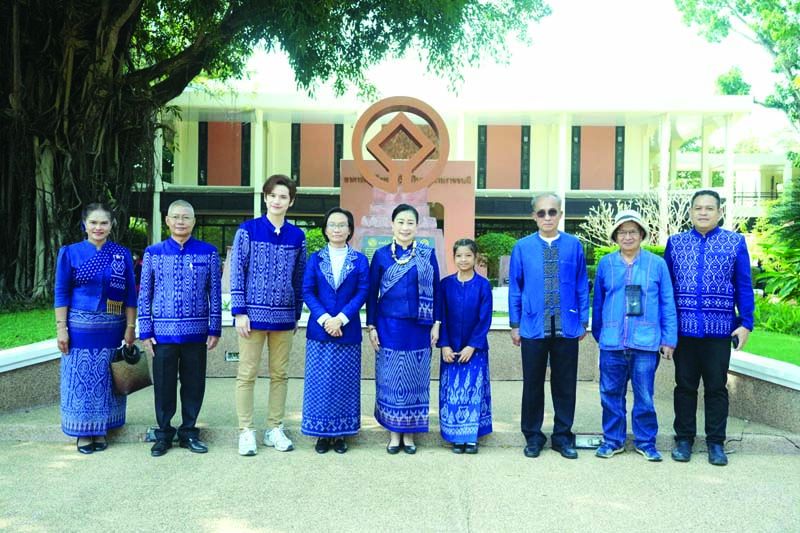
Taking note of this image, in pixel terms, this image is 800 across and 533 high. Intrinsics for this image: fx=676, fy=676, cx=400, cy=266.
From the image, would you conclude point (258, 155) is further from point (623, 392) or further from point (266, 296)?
point (623, 392)

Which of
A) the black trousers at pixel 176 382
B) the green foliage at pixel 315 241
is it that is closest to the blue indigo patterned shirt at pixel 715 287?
the black trousers at pixel 176 382

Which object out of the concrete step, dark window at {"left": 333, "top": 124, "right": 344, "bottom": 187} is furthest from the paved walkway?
dark window at {"left": 333, "top": 124, "right": 344, "bottom": 187}

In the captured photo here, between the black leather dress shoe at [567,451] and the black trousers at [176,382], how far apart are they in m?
2.30

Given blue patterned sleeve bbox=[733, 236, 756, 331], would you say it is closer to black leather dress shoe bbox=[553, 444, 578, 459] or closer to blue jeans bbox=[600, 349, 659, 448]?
blue jeans bbox=[600, 349, 659, 448]

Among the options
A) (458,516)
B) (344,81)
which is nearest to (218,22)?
(344,81)

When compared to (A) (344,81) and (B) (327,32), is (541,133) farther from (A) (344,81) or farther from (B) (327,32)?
(B) (327,32)

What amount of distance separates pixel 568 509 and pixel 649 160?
20.2 m

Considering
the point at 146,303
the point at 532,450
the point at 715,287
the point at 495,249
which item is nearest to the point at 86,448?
the point at 146,303

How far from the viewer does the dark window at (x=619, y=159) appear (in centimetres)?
2058

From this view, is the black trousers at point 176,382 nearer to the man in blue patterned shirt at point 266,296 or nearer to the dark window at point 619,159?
the man in blue patterned shirt at point 266,296

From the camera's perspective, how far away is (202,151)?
20406 mm

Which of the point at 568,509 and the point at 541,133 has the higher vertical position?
the point at 541,133

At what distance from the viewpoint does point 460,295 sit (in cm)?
432

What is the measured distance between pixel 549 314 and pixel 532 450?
0.86 m
